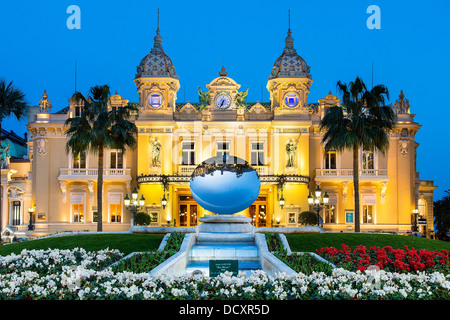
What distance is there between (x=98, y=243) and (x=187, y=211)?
79.1 feet

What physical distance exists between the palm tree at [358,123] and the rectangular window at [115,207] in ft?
69.3

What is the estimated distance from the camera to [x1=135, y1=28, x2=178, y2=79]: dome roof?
4975cm

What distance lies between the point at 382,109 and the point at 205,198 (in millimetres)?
13168

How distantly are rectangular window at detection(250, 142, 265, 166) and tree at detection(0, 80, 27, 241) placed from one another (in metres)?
20.0

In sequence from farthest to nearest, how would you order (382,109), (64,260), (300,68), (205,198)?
1. (300,68)
2. (382,109)
3. (205,198)
4. (64,260)

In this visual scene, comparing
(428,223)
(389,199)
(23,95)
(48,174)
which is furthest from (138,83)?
(428,223)

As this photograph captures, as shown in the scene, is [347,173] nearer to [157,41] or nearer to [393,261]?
[157,41]

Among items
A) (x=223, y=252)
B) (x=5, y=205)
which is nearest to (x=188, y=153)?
(x=5, y=205)

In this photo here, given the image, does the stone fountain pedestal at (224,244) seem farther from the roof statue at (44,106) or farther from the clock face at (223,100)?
the roof statue at (44,106)

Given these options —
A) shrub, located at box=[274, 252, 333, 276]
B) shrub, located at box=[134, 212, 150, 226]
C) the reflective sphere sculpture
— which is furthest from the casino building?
shrub, located at box=[274, 252, 333, 276]

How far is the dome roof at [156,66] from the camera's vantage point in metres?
49.8

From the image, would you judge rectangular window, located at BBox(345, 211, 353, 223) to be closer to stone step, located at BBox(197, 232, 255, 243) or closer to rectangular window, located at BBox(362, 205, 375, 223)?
rectangular window, located at BBox(362, 205, 375, 223)

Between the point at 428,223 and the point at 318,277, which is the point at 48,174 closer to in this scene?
the point at 428,223

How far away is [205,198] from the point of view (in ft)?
98.0
